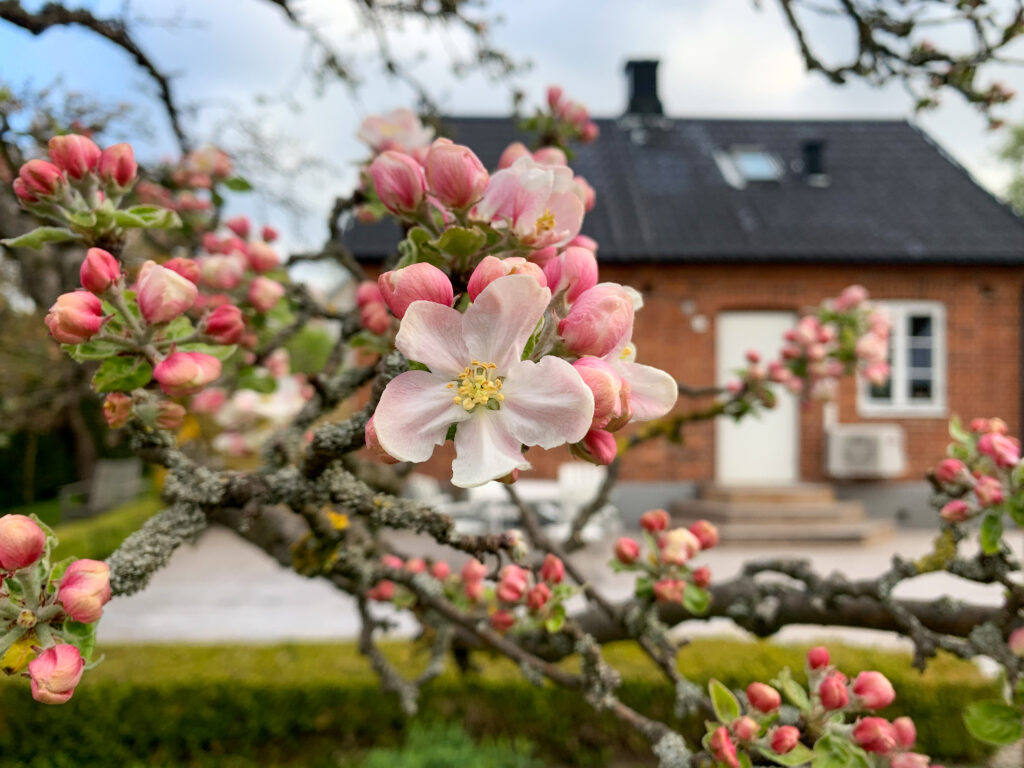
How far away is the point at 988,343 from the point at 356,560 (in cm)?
1061

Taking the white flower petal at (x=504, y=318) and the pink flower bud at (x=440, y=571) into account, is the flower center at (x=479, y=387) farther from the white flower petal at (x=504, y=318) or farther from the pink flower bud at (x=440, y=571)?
the pink flower bud at (x=440, y=571)

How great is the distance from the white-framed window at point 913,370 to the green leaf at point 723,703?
953 cm

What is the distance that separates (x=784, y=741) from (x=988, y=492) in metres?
0.59

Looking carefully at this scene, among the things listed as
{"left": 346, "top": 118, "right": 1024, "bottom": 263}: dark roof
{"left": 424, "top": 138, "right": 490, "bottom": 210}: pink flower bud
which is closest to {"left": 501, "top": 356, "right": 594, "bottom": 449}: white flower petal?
{"left": 424, "top": 138, "right": 490, "bottom": 210}: pink flower bud

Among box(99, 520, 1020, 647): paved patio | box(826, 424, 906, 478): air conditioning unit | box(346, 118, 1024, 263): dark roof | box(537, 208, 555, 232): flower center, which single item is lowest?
box(99, 520, 1020, 647): paved patio

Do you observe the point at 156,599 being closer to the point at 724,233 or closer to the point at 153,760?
the point at 153,760

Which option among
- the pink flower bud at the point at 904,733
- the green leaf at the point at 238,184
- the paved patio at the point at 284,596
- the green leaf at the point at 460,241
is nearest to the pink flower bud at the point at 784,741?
the pink flower bud at the point at 904,733

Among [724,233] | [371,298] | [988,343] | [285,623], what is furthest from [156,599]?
[988,343]

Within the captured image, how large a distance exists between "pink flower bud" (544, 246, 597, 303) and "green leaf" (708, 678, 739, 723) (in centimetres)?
67

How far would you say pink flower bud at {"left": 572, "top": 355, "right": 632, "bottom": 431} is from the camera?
1.88 feet

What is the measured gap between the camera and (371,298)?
1.37m

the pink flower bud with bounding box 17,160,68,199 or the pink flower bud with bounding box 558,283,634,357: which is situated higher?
the pink flower bud with bounding box 17,160,68,199

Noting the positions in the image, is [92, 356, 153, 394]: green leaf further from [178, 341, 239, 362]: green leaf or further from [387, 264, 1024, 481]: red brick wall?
[387, 264, 1024, 481]: red brick wall

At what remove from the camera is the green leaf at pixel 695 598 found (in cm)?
139
